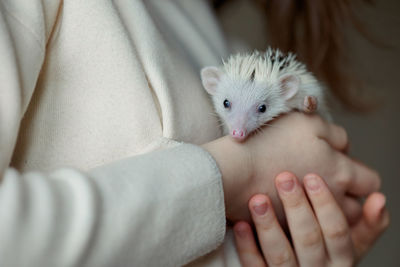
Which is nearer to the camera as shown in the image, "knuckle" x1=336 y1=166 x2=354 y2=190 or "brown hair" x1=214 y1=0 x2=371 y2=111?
"knuckle" x1=336 y1=166 x2=354 y2=190

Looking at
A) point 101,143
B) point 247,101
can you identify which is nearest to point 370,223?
point 247,101

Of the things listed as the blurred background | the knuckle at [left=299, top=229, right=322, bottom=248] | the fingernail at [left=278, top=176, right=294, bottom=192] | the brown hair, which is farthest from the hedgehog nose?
the blurred background

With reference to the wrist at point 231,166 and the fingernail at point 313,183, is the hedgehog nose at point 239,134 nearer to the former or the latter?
the wrist at point 231,166

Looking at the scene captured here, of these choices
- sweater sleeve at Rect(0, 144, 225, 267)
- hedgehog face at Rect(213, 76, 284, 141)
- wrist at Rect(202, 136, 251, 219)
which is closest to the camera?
sweater sleeve at Rect(0, 144, 225, 267)

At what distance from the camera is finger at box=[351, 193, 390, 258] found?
1.00 m

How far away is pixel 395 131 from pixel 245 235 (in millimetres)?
1774

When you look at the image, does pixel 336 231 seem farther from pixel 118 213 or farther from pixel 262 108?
pixel 118 213

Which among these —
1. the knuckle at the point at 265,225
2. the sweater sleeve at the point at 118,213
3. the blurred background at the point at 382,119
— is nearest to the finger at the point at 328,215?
the knuckle at the point at 265,225

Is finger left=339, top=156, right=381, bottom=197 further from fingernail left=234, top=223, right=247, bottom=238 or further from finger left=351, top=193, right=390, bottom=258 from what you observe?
fingernail left=234, top=223, right=247, bottom=238

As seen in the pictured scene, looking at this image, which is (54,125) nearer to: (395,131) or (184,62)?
(184,62)

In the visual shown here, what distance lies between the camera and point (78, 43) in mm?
828

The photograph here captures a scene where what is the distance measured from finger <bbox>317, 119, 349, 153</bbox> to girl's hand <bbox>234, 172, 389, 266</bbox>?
0.16 m

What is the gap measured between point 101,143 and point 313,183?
42 cm

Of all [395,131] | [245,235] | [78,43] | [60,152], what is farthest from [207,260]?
[395,131]
